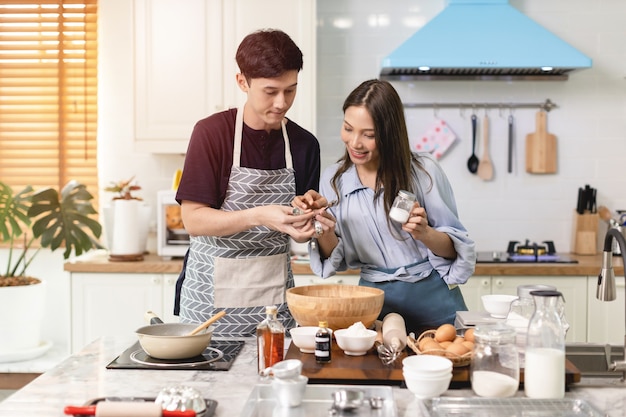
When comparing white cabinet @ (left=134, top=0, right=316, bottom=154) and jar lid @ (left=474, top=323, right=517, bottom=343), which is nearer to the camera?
jar lid @ (left=474, top=323, right=517, bottom=343)

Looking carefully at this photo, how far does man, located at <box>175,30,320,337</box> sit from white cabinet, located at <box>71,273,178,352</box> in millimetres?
1365

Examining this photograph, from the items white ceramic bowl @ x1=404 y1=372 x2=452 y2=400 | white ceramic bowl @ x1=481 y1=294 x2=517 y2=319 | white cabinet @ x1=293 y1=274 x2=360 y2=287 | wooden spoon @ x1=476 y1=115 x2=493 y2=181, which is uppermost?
wooden spoon @ x1=476 y1=115 x2=493 y2=181

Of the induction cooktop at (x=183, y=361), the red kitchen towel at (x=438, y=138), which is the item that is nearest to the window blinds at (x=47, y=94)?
the red kitchen towel at (x=438, y=138)

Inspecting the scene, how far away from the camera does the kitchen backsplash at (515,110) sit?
4.45 metres

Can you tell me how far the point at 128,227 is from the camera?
4.11 m

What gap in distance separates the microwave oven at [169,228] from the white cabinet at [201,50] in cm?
43

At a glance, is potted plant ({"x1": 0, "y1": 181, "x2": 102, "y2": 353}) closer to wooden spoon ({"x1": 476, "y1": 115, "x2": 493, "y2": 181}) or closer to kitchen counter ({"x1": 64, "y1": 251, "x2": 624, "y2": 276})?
kitchen counter ({"x1": 64, "y1": 251, "x2": 624, "y2": 276})

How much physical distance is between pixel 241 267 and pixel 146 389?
0.83 meters

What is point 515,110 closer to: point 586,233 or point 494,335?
point 586,233

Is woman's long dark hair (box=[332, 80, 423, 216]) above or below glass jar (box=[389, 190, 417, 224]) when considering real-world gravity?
above

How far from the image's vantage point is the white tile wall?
4.45 metres

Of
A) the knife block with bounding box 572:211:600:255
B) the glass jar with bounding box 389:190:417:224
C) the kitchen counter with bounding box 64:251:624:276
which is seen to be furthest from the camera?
the knife block with bounding box 572:211:600:255

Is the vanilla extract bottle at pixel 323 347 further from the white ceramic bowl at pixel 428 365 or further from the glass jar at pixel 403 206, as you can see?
the glass jar at pixel 403 206

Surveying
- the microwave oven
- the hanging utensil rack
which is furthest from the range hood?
the microwave oven
